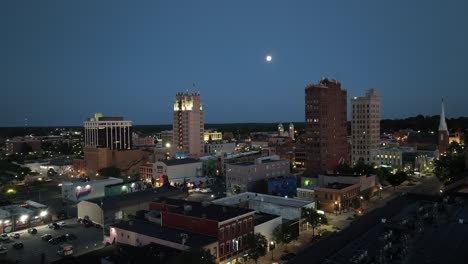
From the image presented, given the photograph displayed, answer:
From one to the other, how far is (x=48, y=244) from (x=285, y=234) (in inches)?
811

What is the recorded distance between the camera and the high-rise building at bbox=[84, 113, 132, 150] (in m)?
99.6

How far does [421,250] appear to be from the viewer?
55.8ft

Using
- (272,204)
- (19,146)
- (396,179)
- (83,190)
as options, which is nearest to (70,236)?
(83,190)

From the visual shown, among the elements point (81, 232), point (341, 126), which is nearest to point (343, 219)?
point (81, 232)

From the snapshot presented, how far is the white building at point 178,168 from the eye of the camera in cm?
6469

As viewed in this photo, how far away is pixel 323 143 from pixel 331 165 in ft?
13.2

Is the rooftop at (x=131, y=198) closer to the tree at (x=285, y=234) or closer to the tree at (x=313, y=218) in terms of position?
the tree at (x=285, y=234)

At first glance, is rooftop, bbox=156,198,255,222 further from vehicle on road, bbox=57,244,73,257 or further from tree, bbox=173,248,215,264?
vehicle on road, bbox=57,244,73,257

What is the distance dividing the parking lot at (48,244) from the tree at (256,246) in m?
13.1

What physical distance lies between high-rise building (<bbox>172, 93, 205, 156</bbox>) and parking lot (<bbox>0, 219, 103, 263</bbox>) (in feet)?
161

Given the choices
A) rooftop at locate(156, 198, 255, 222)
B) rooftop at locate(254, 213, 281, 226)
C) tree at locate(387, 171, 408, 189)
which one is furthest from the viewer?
tree at locate(387, 171, 408, 189)

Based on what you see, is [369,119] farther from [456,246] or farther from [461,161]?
[456,246]

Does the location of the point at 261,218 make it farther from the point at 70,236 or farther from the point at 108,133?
the point at 108,133

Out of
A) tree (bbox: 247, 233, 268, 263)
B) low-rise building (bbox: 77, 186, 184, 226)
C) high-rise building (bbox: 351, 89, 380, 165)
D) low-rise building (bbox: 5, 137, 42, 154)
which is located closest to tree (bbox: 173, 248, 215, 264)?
tree (bbox: 247, 233, 268, 263)
